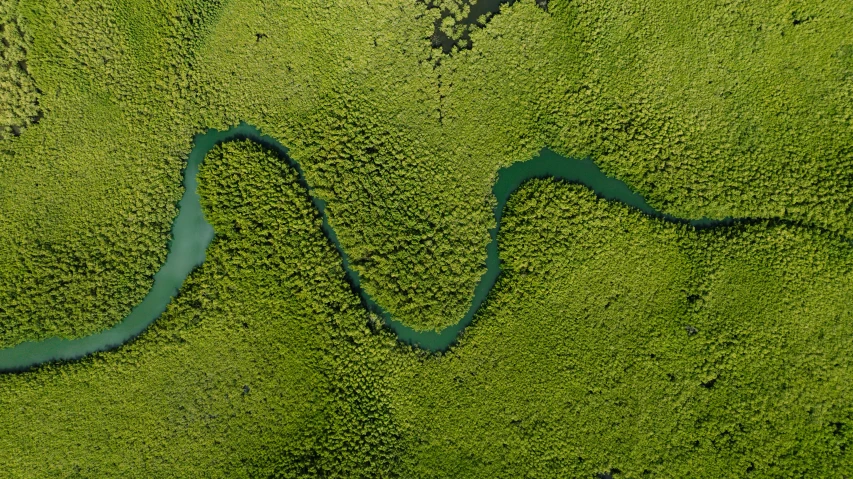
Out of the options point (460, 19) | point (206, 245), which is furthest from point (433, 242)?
point (460, 19)

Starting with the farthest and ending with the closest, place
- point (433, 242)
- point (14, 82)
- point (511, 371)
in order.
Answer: point (14, 82) < point (433, 242) < point (511, 371)

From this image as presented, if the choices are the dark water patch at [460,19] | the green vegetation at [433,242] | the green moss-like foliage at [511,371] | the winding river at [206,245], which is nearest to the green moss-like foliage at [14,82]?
the green vegetation at [433,242]

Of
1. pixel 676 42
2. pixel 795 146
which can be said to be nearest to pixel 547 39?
pixel 676 42

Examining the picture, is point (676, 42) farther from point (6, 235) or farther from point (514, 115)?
point (6, 235)

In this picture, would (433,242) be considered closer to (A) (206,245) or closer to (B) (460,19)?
(A) (206,245)

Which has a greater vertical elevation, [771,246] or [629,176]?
[629,176]

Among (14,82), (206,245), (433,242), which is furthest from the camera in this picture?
(14,82)

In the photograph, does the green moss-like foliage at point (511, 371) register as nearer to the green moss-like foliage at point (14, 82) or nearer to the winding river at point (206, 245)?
the winding river at point (206, 245)
